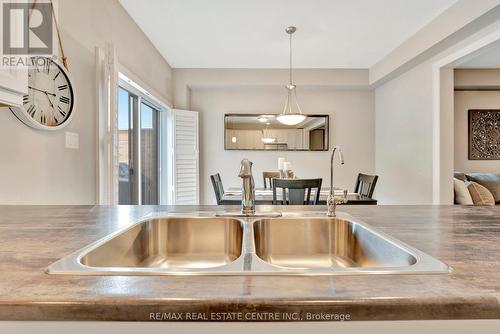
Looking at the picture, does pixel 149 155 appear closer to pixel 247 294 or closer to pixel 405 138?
pixel 405 138

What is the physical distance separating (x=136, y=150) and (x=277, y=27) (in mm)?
2171

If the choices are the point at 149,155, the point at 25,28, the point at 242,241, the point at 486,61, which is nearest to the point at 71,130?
the point at 25,28

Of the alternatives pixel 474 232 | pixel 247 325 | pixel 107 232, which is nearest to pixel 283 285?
pixel 247 325

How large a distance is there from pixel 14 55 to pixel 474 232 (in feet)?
6.15

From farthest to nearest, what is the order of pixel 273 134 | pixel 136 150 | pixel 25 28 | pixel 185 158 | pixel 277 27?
pixel 273 134, pixel 185 158, pixel 136 150, pixel 277 27, pixel 25 28

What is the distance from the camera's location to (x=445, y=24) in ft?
9.48

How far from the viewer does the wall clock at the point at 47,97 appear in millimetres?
1609

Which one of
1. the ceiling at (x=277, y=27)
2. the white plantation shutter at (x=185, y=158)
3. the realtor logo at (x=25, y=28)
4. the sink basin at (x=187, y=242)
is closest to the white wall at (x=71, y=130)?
the realtor logo at (x=25, y=28)

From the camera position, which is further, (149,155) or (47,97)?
(149,155)

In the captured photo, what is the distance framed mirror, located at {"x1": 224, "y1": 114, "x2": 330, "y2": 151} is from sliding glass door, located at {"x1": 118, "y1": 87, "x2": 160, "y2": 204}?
1.29m

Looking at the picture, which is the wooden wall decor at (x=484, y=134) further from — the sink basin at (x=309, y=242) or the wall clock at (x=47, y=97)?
the wall clock at (x=47, y=97)

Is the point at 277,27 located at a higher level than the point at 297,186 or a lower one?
higher

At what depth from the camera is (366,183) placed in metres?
3.54

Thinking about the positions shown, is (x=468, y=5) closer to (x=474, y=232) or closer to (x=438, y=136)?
(x=438, y=136)
